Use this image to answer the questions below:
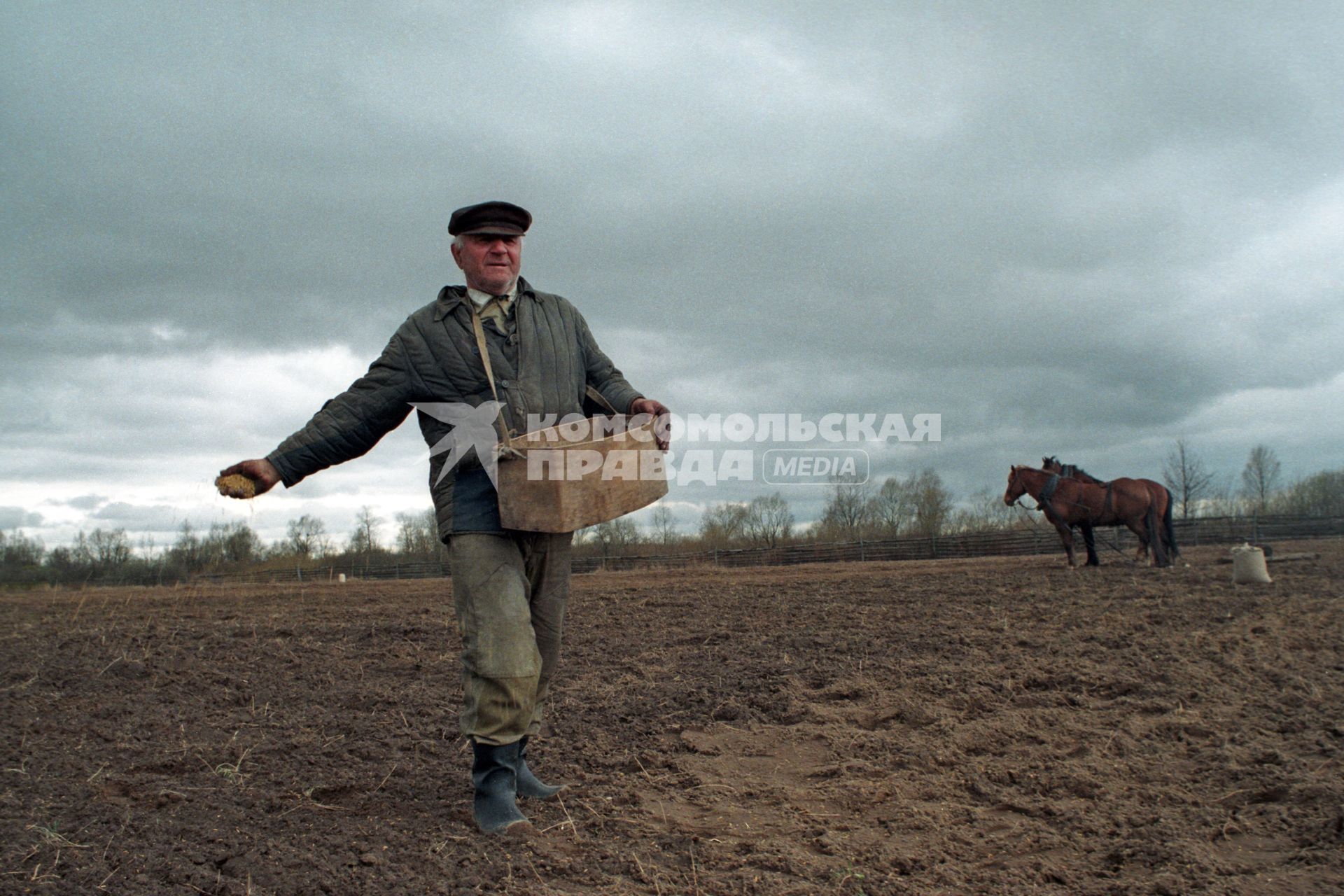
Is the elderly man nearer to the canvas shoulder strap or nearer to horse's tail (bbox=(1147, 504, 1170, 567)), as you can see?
the canvas shoulder strap

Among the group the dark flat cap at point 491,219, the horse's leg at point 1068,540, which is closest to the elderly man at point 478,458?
the dark flat cap at point 491,219

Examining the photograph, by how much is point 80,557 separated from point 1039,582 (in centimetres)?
5658

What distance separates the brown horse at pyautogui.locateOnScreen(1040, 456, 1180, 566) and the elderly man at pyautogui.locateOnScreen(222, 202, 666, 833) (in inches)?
562

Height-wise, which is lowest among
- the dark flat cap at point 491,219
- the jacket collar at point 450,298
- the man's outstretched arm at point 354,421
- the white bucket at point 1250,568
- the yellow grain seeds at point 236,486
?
the white bucket at point 1250,568

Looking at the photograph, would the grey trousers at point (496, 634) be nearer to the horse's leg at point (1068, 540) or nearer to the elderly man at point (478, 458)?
the elderly man at point (478, 458)

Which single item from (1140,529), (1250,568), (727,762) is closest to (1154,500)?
(1140,529)

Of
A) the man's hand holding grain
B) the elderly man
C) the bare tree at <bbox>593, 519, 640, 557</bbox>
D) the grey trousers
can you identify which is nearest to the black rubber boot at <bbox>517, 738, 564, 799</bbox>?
the elderly man

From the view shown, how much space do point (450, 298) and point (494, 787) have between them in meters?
1.80

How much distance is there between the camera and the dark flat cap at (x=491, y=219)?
328 centimetres

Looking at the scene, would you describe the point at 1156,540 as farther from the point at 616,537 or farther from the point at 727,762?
the point at 616,537

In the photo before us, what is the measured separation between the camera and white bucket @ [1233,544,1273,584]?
38.0 ft

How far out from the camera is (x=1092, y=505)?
1555 cm

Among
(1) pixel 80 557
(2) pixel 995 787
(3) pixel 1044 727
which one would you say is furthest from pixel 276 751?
(1) pixel 80 557

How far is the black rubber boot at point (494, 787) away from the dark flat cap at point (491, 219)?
6.13 feet
